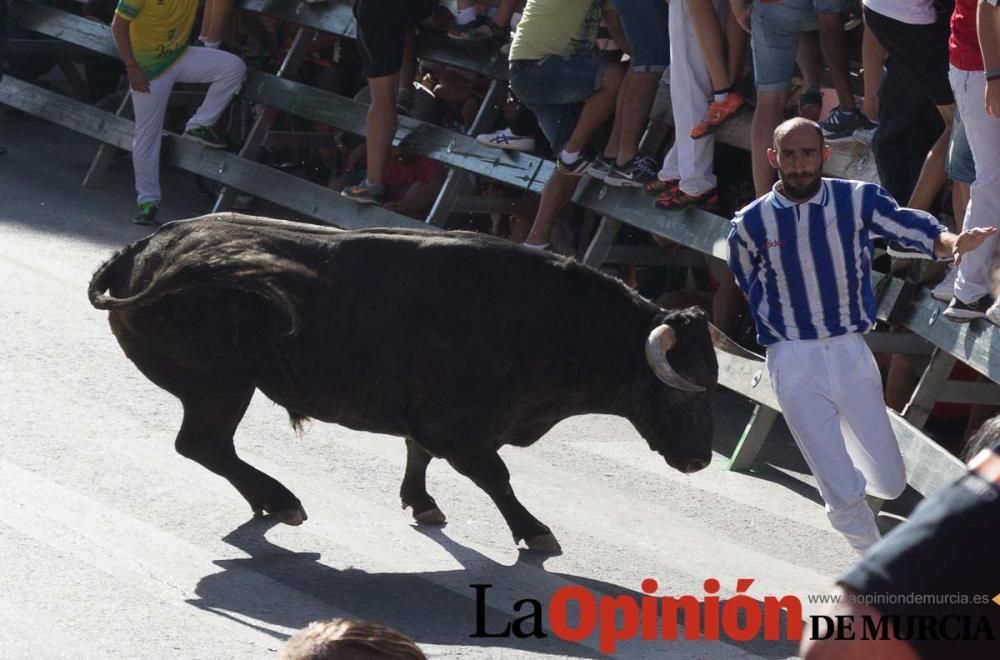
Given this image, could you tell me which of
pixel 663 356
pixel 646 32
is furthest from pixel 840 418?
pixel 646 32

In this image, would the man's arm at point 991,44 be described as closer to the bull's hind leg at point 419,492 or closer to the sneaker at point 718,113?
the sneaker at point 718,113

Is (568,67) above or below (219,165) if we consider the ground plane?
above

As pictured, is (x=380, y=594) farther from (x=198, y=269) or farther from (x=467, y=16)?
(x=467, y=16)

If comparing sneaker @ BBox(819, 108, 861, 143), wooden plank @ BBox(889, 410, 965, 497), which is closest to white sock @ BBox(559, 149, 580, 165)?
sneaker @ BBox(819, 108, 861, 143)

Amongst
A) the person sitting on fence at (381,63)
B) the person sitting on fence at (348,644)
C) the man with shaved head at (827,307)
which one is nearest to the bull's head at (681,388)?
the man with shaved head at (827,307)

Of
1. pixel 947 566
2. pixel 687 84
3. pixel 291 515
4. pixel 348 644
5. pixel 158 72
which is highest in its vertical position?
pixel 687 84

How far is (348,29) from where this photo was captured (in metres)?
12.8

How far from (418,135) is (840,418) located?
6094 mm

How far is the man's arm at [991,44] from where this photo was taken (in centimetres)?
688

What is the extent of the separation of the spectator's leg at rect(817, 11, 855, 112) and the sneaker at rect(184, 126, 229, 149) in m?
6.28

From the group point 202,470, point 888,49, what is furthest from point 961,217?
point 202,470

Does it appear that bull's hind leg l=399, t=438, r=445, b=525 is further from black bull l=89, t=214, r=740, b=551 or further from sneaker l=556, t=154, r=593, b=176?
sneaker l=556, t=154, r=593, b=176

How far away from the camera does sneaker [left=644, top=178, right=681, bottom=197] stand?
9.91 m

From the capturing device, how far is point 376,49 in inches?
457
